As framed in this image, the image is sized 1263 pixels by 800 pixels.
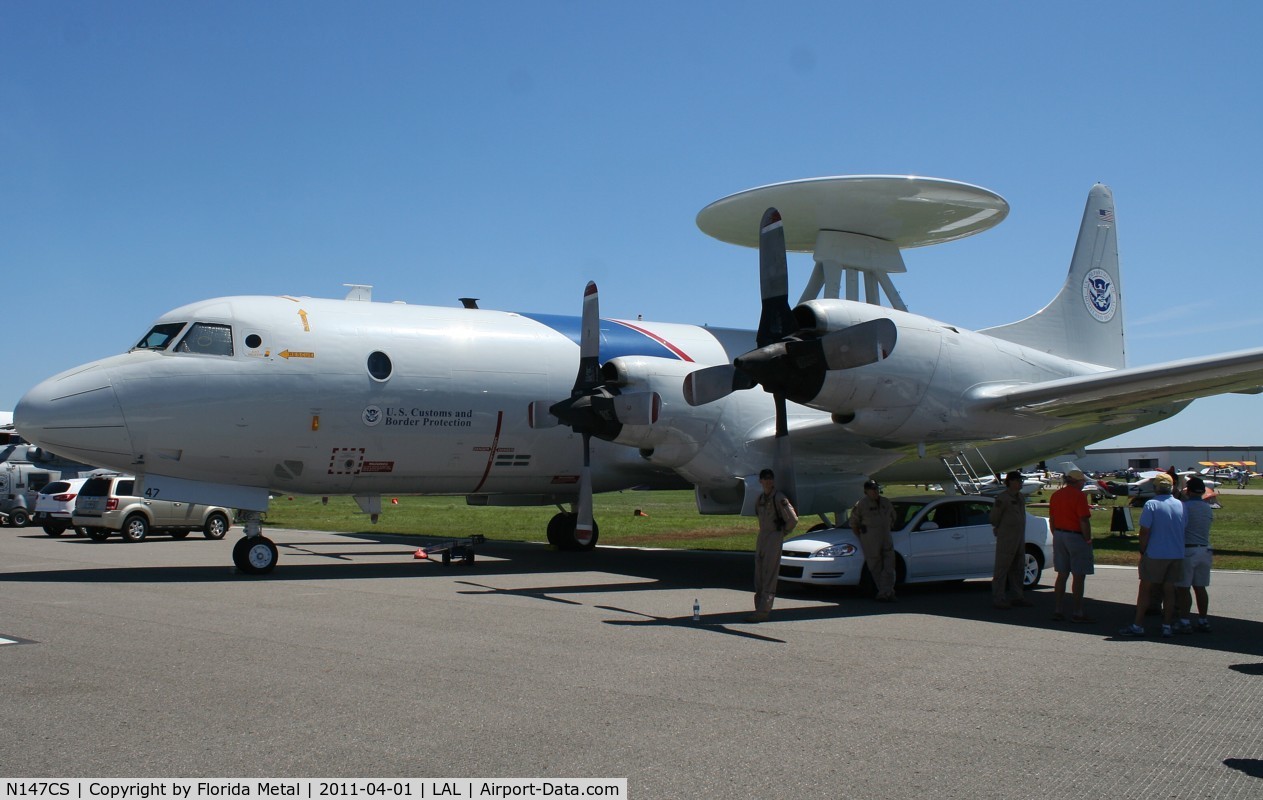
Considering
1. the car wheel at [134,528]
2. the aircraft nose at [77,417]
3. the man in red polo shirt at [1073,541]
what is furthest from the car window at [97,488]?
the man in red polo shirt at [1073,541]

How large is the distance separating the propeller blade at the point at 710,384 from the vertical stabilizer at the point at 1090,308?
293 inches

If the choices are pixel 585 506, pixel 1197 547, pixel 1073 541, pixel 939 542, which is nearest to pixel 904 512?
pixel 939 542

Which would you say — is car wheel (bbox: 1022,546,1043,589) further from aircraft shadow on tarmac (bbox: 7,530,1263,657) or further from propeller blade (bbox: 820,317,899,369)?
propeller blade (bbox: 820,317,899,369)

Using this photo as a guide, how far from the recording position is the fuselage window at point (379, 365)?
1550cm

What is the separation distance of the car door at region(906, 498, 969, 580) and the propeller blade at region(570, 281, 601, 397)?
5.31 metres

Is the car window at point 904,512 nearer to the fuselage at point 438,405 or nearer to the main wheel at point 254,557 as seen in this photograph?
the fuselage at point 438,405

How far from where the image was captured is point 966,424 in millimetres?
13594

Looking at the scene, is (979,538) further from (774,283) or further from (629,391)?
(629,391)

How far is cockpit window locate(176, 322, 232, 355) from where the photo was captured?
14617 millimetres

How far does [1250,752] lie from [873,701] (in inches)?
90.7

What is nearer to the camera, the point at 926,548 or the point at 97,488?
the point at 926,548

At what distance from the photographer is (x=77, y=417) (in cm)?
1370

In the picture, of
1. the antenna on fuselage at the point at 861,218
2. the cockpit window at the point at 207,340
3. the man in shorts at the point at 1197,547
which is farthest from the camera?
the antenna on fuselage at the point at 861,218

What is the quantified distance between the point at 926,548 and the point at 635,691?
25.3 ft
